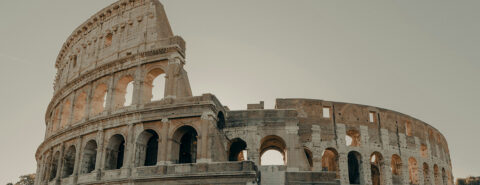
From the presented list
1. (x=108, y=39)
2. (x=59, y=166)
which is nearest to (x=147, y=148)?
(x=59, y=166)

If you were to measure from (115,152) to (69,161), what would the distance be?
152 inches

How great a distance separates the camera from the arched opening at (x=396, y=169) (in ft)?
76.2

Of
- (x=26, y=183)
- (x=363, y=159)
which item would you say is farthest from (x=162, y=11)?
(x=26, y=183)

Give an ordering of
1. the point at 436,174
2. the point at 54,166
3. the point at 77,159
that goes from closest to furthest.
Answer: the point at 77,159
the point at 54,166
the point at 436,174

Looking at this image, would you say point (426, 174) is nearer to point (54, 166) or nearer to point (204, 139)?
point (204, 139)

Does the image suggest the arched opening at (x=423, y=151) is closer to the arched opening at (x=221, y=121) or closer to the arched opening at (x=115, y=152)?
the arched opening at (x=221, y=121)

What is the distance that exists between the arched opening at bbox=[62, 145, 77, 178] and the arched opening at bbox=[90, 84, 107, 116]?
2.39 meters

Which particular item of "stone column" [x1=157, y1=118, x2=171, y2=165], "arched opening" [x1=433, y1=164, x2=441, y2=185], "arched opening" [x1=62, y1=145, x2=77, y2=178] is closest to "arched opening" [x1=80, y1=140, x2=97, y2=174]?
"arched opening" [x1=62, y1=145, x2=77, y2=178]

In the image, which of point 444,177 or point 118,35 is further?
point 444,177

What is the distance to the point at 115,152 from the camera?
65.3 feet

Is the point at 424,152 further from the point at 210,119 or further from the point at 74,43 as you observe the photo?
the point at 74,43

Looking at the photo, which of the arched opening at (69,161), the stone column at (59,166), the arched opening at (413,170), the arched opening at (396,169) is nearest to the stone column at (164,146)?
the arched opening at (69,161)

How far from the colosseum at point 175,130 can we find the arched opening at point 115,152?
5 centimetres

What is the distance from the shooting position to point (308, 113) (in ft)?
73.0
